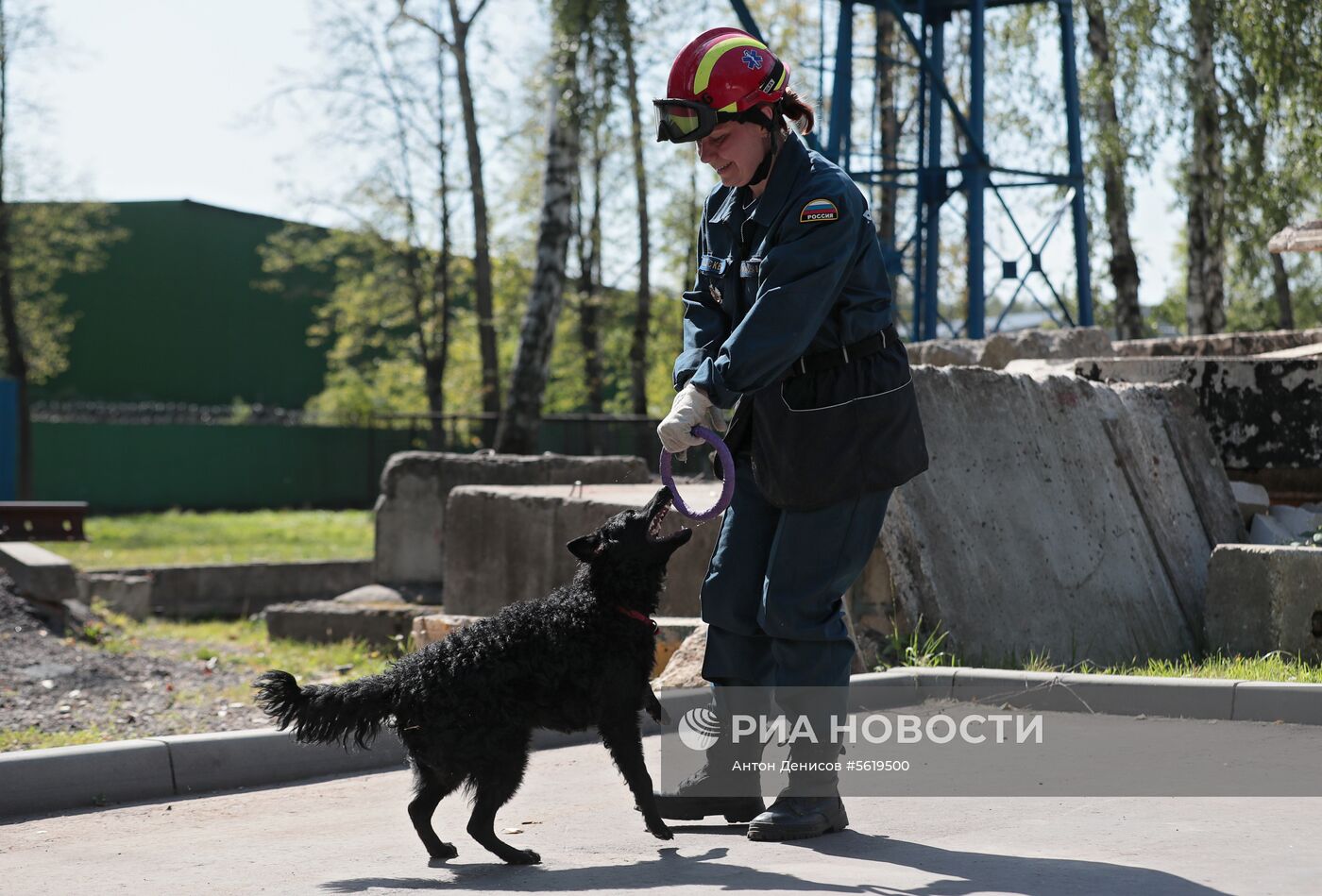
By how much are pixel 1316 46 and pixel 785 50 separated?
1803cm

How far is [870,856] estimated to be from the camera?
138 inches

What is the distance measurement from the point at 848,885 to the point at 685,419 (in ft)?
3.94

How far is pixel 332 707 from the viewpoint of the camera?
368cm

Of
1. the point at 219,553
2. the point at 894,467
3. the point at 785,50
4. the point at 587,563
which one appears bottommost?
the point at 219,553

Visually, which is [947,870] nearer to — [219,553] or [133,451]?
[219,553]

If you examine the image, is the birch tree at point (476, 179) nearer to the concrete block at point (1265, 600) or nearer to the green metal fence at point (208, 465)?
the green metal fence at point (208, 465)

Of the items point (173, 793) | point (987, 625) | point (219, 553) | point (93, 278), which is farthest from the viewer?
point (93, 278)

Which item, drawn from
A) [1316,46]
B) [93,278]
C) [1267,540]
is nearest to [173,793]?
[1267,540]

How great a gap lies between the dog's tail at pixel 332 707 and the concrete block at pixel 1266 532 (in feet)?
18.0

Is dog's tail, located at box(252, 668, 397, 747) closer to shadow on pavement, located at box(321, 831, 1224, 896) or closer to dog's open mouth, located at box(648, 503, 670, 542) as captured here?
shadow on pavement, located at box(321, 831, 1224, 896)

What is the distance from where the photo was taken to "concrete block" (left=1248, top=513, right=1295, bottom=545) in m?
7.53

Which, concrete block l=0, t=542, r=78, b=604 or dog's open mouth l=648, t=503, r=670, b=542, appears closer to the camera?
dog's open mouth l=648, t=503, r=670, b=542

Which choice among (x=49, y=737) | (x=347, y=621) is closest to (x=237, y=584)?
(x=347, y=621)
